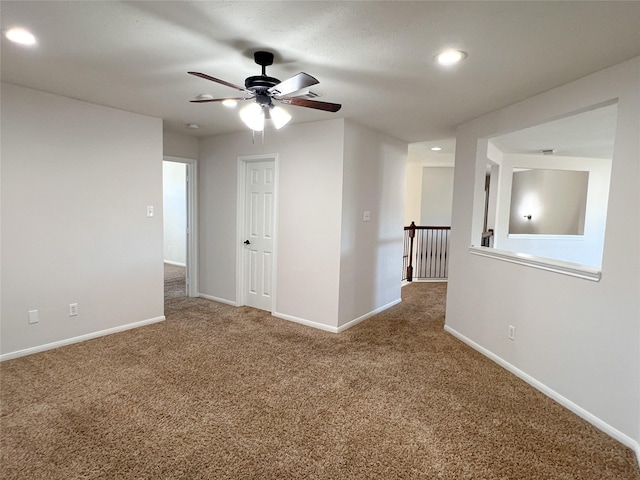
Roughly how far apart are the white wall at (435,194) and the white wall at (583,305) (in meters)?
4.45

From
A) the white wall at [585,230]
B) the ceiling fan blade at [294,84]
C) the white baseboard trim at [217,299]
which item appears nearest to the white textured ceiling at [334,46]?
the ceiling fan blade at [294,84]

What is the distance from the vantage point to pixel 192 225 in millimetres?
5336

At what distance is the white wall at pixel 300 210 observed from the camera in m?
3.99

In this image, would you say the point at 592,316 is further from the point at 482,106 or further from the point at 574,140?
the point at 574,140

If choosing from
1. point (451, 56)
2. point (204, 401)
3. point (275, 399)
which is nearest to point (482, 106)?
point (451, 56)

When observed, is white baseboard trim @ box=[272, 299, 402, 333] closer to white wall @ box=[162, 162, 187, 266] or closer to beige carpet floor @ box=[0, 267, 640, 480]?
beige carpet floor @ box=[0, 267, 640, 480]

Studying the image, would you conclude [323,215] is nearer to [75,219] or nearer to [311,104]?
[311,104]

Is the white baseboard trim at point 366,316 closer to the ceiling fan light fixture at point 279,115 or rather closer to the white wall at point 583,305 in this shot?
the white wall at point 583,305

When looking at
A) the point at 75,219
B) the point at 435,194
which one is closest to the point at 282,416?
the point at 75,219

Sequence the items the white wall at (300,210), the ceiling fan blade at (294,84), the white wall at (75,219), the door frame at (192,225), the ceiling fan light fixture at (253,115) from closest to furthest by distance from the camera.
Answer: the ceiling fan blade at (294,84) < the ceiling fan light fixture at (253,115) < the white wall at (75,219) < the white wall at (300,210) < the door frame at (192,225)

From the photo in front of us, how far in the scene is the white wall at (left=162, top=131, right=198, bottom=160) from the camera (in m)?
4.84

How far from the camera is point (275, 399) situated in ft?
8.49

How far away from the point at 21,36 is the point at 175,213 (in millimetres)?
6173

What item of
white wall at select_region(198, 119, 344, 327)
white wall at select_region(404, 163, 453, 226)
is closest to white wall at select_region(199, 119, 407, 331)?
white wall at select_region(198, 119, 344, 327)
